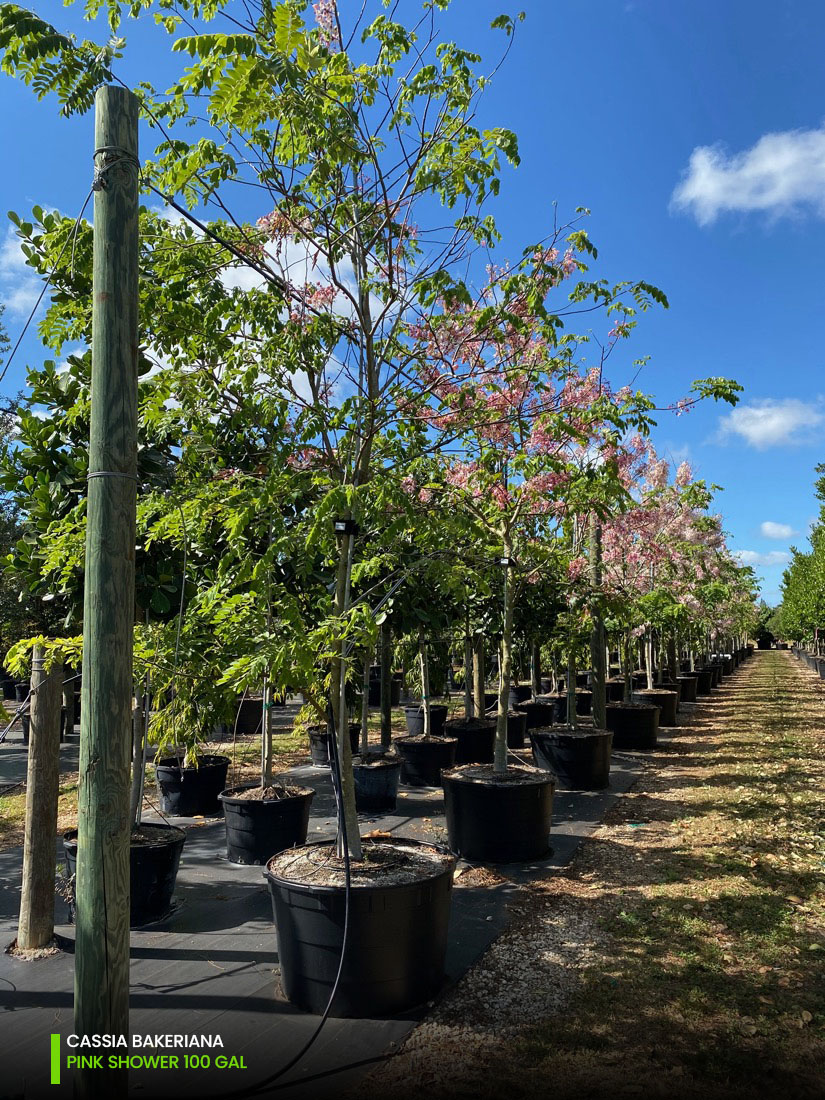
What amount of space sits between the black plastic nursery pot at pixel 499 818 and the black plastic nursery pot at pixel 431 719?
6.08 meters

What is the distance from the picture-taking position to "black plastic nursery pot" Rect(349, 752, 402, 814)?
25.8 ft

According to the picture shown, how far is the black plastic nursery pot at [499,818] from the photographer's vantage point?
5949 millimetres

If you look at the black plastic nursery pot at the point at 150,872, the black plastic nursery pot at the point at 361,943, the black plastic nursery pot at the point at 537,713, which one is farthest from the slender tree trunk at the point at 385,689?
the black plastic nursery pot at the point at 361,943

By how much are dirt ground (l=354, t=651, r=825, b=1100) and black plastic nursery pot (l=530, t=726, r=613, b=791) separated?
1296 millimetres

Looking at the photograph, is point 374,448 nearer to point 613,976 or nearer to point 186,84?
point 186,84

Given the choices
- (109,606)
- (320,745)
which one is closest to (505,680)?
(320,745)

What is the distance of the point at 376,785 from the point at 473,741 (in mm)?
2651

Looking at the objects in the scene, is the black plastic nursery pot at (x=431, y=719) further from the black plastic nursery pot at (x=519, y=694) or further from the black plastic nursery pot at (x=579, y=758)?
the black plastic nursery pot at (x=519, y=694)

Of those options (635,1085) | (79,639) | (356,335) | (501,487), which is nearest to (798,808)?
(501,487)

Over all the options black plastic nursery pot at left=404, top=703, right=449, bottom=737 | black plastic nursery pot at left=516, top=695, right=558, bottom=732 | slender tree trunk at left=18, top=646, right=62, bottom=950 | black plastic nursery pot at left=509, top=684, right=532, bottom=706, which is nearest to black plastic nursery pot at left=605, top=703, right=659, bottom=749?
black plastic nursery pot at left=516, top=695, right=558, bottom=732

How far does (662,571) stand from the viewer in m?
13.1

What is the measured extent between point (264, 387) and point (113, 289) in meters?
2.04

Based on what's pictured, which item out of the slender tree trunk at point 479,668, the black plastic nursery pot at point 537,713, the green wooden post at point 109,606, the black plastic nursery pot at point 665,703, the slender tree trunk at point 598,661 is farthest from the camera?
the black plastic nursery pot at point 665,703

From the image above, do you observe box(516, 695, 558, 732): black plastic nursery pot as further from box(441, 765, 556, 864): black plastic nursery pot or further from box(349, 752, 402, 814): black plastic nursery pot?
box(441, 765, 556, 864): black plastic nursery pot
